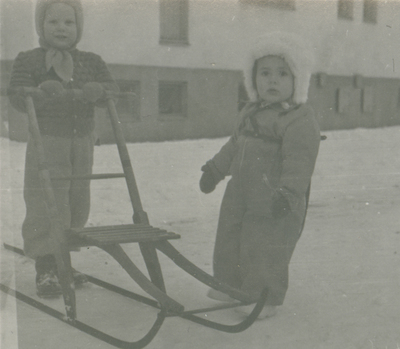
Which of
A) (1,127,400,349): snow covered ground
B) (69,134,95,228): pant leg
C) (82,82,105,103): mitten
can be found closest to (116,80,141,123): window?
(1,127,400,349): snow covered ground

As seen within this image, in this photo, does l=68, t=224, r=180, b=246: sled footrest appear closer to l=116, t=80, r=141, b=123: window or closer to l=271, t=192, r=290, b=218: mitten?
l=271, t=192, r=290, b=218: mitten

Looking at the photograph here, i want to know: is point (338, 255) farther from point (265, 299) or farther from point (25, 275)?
point (25, 275)

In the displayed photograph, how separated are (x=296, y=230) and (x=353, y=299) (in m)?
0.43

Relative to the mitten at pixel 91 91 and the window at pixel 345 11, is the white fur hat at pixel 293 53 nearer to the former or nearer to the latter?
the mitten at pixel 91 91

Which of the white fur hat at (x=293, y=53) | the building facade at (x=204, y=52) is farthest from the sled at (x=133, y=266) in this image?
the building facade at (x=204, y=52)

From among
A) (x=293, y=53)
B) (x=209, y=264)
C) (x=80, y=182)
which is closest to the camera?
(x=293, y=53)

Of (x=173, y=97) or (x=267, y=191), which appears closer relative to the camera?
(x=267, y=191)

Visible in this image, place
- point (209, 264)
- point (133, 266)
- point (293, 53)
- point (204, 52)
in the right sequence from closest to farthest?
point (133, 266) < point (293, 53) < point (209, 264) < point (204, 52)

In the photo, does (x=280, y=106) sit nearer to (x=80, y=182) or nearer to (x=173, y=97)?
(x=80, y=182)

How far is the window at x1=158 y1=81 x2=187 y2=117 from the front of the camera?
20.9 ft

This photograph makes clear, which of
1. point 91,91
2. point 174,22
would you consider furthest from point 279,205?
point 174,22

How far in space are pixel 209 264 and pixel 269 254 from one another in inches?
28.9

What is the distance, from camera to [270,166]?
233 centimetres

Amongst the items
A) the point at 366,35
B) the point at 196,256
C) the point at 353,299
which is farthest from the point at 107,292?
the point at 366,35
